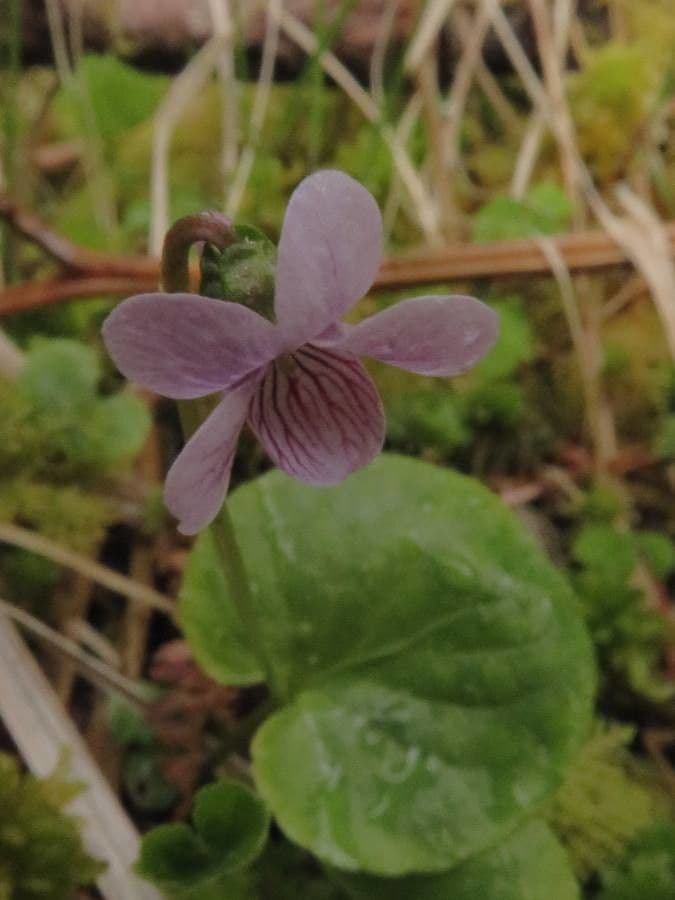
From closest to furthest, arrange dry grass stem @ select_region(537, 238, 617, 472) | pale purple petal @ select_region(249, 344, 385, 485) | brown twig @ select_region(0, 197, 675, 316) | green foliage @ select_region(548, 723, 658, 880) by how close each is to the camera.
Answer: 1. pale purple petal @ select_region(249, 344, 385, 485)
2. green foliage @ select_region(548, 723, 658, 880)
3. brown twig @ select_region(0, 197, 675, 316)
4. dry grass stem @ select_region(537, 238, 617, 472)

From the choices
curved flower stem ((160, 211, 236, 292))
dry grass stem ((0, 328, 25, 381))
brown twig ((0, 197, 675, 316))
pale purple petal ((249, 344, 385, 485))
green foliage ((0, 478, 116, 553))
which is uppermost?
curved flower stem ((160, 211, 236, 292))

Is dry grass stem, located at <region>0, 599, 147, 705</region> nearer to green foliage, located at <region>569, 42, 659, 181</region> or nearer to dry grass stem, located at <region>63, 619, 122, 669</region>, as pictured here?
dry grass stem, located at <region>63, 619, 122, 669</region>

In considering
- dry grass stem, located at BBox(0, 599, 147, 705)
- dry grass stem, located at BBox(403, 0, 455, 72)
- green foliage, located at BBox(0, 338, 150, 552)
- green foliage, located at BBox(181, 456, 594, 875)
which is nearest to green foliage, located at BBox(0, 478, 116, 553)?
green foliage, located at BBox(0, 338, 150, 552)

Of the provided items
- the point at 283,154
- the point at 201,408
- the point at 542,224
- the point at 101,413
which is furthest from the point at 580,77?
the point at 201,408

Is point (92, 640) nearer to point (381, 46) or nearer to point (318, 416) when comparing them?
point (318, 416)

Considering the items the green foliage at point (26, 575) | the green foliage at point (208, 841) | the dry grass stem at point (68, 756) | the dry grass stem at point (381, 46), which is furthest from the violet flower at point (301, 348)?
the dry grass stem at point (381, 46)

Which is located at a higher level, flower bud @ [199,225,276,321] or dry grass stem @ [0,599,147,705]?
flower bud @ [199,225,276,321]
